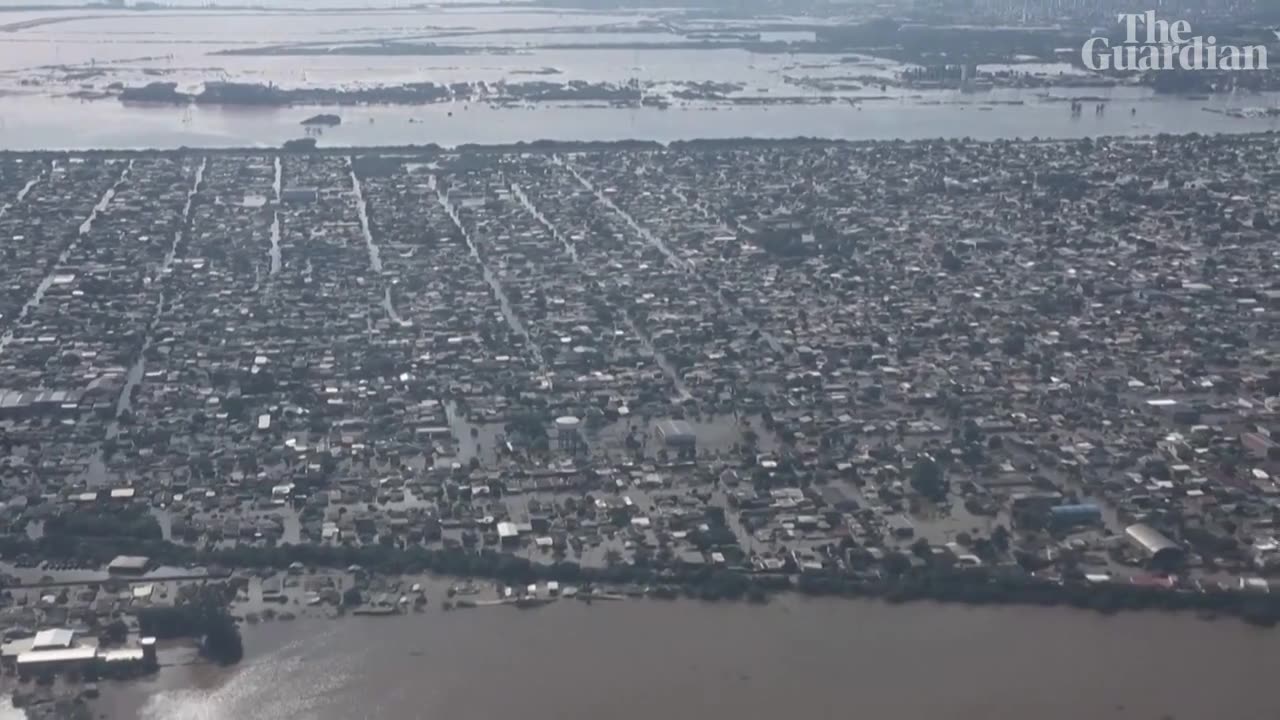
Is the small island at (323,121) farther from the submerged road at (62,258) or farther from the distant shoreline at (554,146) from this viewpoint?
the submerged road at (62,258)

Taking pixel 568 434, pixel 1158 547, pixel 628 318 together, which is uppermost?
pixel 628 318

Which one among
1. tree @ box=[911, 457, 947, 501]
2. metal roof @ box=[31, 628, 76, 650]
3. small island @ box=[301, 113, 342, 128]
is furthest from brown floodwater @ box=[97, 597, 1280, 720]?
small island @ box=[301, 113, 342, 128]

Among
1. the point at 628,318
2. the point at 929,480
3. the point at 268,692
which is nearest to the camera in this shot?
the point at 268,692

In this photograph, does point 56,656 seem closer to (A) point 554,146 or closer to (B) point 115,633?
(B) point 115,633

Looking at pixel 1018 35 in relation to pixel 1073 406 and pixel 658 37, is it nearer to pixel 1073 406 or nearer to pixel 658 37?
pixel 658 37

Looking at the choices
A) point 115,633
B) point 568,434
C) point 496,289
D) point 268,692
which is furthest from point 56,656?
point 496,289

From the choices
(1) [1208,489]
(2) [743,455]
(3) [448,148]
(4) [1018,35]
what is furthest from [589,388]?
(4) [1018,35]

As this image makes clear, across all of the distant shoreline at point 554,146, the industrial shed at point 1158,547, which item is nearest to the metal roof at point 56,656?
the industrial shed at point 1158,547
